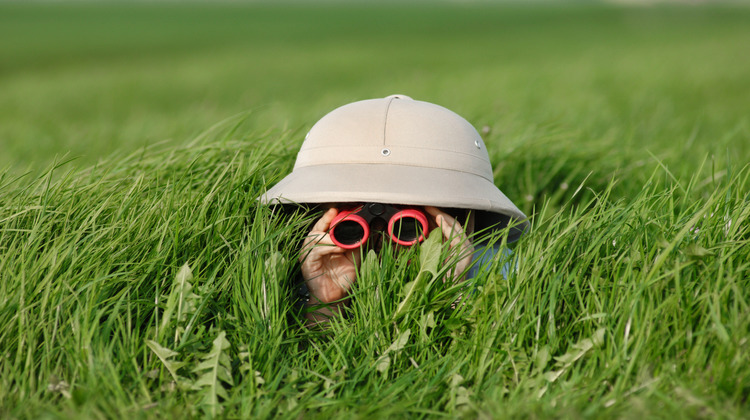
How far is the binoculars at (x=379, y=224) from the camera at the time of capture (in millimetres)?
2111

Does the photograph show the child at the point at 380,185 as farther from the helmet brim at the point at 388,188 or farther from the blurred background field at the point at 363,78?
the blurred background field at the point at 363,78

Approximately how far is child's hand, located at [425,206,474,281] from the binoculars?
0.05 metres

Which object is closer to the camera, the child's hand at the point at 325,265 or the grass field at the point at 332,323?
the grass field at the point at 332,323

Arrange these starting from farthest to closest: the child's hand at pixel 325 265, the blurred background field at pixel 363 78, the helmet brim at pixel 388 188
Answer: the blurred background field at pixel 363 78, the child's hand at pixel 325 265, the helmet brim at pixel 388 188

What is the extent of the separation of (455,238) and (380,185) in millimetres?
340

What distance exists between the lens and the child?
6.91 feet

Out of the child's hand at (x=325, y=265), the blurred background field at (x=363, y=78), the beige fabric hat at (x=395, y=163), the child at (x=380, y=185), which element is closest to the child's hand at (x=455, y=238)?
the child at (x=380, y=185)

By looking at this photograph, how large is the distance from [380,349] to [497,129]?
2.35m

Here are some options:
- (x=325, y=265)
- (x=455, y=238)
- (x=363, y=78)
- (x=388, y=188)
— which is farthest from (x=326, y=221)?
(x=363, y=78)

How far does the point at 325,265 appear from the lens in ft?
7.34

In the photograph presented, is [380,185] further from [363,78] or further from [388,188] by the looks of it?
[363,78]

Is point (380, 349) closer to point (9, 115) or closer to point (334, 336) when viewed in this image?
point (334, 336)

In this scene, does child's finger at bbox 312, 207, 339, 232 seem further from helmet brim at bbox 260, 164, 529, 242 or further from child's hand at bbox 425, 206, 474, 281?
child's hand at bbox 425, 206, 474, 281

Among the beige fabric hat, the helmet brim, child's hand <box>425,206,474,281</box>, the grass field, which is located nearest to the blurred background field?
the grass field
